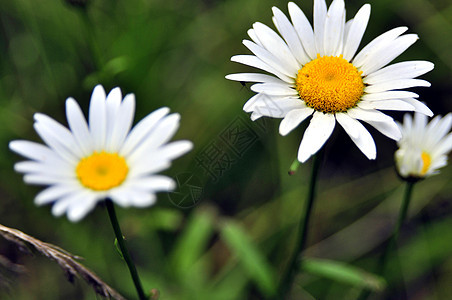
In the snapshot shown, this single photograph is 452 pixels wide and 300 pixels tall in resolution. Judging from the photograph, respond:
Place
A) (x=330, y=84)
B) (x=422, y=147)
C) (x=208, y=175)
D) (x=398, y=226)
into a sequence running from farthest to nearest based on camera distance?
1. (x=208, y=175)
2. (x=422, y=147)
3. (x=398, y=226)
4. (x=330, y=84)

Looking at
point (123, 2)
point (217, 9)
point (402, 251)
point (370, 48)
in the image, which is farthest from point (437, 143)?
point (123, 2)

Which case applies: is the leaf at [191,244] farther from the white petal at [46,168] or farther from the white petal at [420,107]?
the white petal at [420,107]

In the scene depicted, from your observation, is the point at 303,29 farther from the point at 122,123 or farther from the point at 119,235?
the point at 119,235

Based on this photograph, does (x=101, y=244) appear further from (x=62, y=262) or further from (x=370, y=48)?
(x=370, y=48)

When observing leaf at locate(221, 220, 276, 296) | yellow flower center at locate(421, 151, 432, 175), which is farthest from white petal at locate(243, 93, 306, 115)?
leaf at locate(221, 220, 276, 296)

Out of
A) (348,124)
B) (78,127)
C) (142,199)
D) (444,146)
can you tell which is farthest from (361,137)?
(78,127)

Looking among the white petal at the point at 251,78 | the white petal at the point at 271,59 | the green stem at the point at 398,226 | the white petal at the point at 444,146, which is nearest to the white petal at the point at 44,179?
the white petal at the point at 251,78
